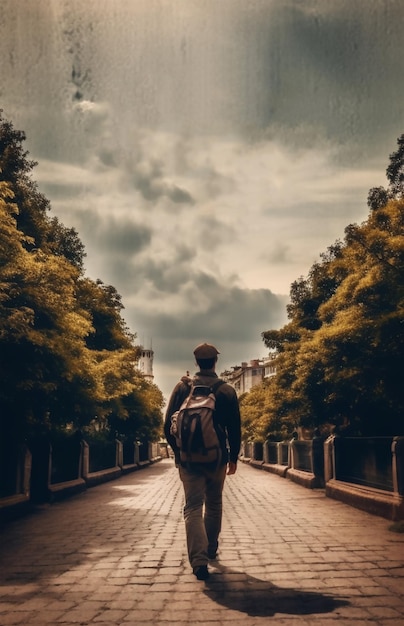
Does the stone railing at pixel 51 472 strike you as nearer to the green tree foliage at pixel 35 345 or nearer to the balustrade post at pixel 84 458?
the balustrade post at pixel 84 458

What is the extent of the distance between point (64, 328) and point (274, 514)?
524 cm

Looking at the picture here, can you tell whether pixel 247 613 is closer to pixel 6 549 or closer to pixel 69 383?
pixel 6 549

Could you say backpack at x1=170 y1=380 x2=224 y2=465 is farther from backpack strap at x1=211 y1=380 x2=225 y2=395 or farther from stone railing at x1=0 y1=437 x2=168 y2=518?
stone railing at x1=0 y1=437 x2=168 y2=518

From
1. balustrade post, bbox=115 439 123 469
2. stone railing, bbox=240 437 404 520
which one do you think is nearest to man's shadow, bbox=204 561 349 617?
stone railing, bbox=240 437 404 520

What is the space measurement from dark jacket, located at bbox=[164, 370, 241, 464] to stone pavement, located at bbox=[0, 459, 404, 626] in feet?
3.40

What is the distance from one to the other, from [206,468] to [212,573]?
0.93 meters

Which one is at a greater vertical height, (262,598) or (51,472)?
(51,472)

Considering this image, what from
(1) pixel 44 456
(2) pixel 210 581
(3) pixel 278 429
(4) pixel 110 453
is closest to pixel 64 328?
(1) pixel 44 456

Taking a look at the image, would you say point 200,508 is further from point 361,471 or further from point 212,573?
point 361,471

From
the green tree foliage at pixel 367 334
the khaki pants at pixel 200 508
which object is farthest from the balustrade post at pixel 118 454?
the khaki pants at pixel 200 508

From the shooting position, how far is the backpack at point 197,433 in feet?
16.5

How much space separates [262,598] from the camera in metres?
4.34

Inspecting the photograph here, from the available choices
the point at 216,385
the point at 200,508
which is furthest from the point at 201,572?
the point at 216,385

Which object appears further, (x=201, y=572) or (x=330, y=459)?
(x=330, y=459)
